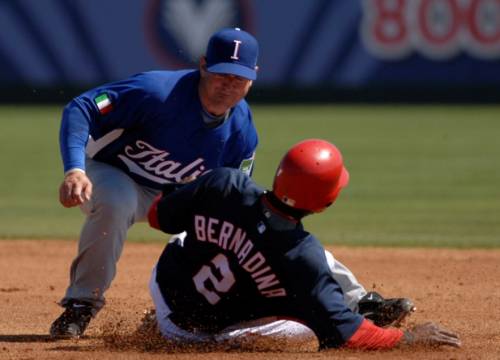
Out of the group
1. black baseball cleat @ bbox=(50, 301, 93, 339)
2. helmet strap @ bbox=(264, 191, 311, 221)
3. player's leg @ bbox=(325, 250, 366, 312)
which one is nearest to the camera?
helmet strap @ bbox=(264, 191, 311, 221)

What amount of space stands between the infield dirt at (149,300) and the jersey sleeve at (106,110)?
0.99m

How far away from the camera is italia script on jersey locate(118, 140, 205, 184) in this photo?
566 cm

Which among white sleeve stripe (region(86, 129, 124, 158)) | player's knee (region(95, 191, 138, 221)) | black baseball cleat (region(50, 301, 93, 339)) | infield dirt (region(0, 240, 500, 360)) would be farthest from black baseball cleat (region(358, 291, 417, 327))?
white sleeve stripe (region(86, 129, 124, 158))

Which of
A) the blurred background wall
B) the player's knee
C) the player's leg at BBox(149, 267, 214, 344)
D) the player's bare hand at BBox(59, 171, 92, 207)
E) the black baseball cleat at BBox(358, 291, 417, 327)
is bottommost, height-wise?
the blurred background wall

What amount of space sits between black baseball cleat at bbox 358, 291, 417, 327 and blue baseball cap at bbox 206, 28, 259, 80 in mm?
1243

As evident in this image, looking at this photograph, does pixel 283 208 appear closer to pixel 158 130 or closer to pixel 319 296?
pixel 319 296

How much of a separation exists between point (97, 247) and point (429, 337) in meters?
1.67

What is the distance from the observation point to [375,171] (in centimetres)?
1352

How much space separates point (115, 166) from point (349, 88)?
16.2 metres

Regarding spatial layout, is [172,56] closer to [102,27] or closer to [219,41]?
[102,27]

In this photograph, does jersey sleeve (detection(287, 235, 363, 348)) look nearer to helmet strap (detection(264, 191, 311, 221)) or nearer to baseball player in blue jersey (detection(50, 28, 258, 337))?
helmet strap (detection(264, 191, 311, 221))

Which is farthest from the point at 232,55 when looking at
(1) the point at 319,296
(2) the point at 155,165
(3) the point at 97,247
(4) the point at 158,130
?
(1) the point at 319,296

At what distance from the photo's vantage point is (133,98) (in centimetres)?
550

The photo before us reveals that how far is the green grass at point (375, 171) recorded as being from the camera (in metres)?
9.78
